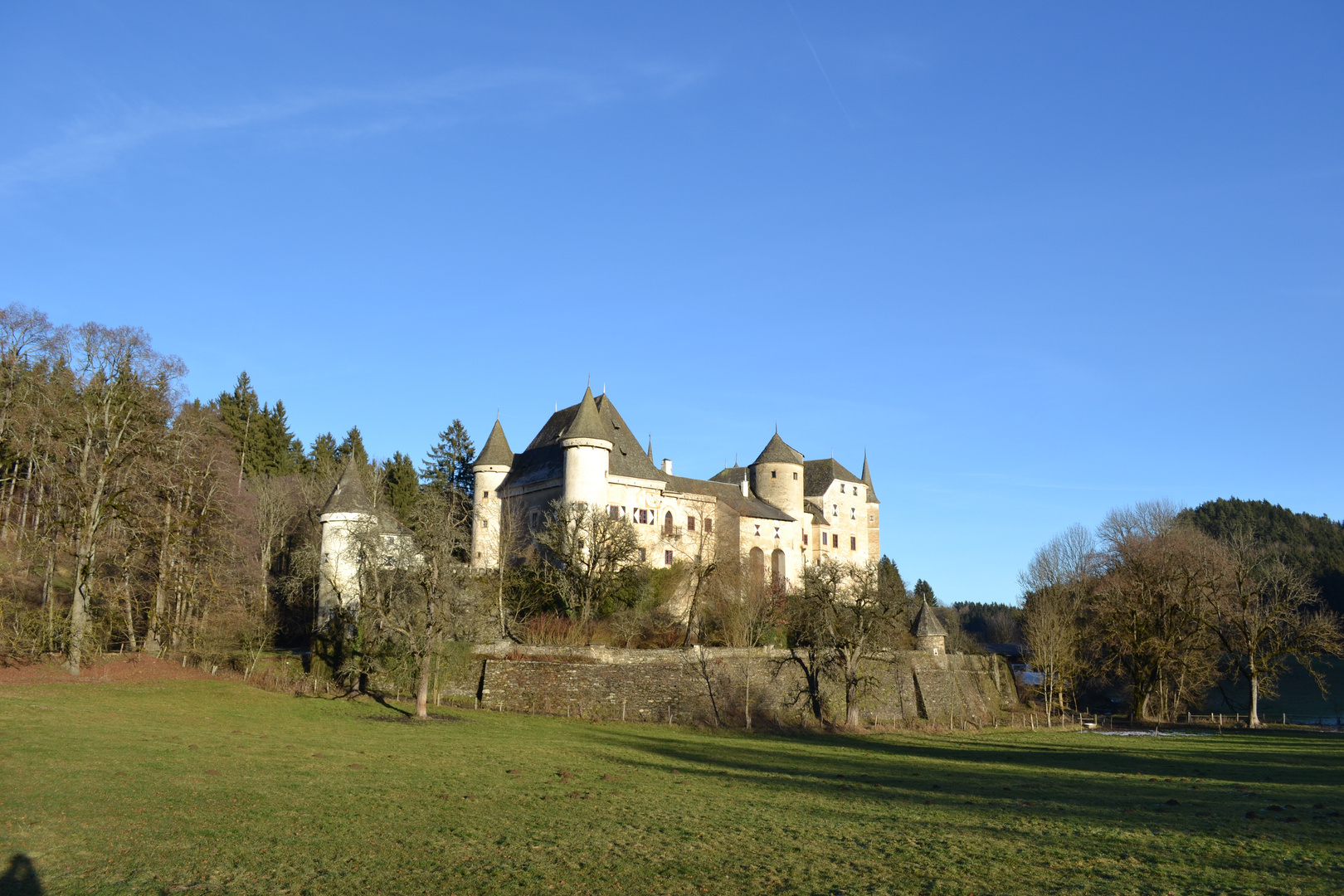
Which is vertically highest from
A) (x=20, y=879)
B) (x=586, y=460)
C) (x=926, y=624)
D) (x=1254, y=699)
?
(x=586, y=460)

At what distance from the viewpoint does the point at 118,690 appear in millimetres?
30875

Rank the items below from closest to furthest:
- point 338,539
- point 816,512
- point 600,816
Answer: point 600,816 → point 338,539 → point 816,512

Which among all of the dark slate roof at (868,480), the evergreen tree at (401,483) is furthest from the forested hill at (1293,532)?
the evergreen tree at (401,483)

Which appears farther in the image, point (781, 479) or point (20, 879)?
point (781, 479)

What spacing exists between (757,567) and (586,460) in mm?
14068

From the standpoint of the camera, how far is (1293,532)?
106 meters

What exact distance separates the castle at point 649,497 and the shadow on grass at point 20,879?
3997 centimetres

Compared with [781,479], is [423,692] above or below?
below

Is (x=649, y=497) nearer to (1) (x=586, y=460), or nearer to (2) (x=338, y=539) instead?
(1) (x=586, y=460)

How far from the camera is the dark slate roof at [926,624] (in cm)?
5659

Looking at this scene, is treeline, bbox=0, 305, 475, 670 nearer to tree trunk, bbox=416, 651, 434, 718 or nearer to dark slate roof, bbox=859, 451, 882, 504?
tree trunk, bbox=416, 651, 434, 718

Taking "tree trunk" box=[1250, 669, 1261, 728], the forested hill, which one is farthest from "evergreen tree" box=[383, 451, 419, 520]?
the forested hill

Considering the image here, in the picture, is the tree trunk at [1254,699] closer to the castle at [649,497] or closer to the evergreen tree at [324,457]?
the castle at [649,497]

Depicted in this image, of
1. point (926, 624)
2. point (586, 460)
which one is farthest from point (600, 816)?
point (926, 624)
